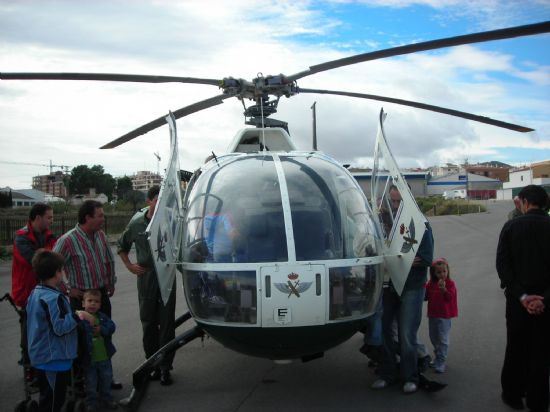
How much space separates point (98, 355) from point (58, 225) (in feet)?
61.6

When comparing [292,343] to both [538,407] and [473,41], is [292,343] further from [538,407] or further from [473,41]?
[473,41]

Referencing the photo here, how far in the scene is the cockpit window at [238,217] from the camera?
4.11 m

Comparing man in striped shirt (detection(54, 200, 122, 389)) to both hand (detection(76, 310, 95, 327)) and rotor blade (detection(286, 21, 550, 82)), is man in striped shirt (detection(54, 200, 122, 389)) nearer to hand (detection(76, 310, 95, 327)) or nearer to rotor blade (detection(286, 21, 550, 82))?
hand (detection(76, 310, 95, 327))

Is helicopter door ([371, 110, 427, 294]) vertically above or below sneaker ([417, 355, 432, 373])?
above

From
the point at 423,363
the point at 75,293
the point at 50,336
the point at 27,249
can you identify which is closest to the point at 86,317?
the point at 50,336

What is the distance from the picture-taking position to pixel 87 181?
89.8 meters

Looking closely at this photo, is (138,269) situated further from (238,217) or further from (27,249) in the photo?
(238,217)

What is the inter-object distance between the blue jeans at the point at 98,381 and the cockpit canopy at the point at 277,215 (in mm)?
1294

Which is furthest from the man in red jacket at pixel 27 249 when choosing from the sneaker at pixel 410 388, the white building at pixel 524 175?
the white building at pixel 524 175

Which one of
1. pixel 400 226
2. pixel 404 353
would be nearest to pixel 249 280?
pixel 400 226

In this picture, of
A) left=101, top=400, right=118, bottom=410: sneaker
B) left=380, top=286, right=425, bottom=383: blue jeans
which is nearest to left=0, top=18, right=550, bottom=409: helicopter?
left=101, top=400, right=118, bottom=410: sneaker

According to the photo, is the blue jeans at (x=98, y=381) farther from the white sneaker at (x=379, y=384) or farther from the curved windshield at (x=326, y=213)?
the white sneaker at (x=379, y=384)

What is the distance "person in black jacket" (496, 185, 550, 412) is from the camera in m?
4.30

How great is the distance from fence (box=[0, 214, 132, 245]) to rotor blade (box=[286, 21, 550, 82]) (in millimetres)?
17428
